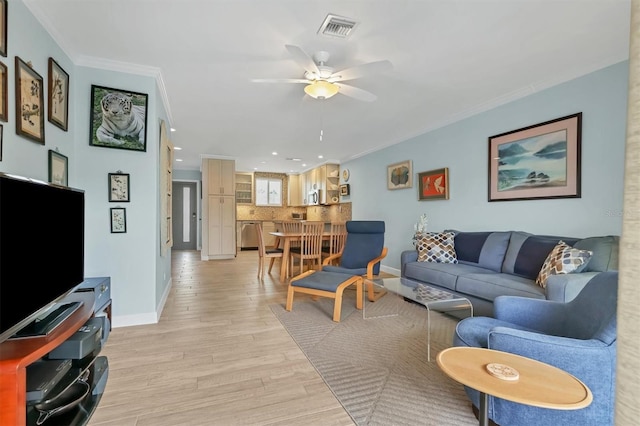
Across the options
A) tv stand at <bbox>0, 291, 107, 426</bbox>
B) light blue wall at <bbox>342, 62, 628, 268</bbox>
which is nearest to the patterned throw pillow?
light blue wall at <bbox>342, 62, 628, 268</bbox>

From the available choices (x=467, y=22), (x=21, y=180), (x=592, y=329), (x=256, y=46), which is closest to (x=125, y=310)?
(x=21, y=180)

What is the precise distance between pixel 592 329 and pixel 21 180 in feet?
9.11

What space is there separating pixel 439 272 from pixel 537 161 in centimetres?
156

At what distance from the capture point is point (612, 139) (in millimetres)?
2639

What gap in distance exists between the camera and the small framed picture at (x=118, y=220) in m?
2.84

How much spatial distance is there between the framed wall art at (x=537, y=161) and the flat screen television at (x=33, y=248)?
4.02 meters

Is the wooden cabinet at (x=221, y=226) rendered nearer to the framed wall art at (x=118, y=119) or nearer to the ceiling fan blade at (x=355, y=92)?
the framed wall art at (x=118, y=119)

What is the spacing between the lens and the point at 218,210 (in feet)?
23.8

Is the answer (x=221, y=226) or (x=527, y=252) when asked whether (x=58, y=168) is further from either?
(x=221, y=226)

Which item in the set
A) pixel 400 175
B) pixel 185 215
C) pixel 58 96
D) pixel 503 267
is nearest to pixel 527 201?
pixel 503 267

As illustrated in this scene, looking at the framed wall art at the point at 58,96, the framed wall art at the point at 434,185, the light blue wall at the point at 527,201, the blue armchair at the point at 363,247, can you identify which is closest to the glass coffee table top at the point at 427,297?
the blue armchair at the point at 363,247

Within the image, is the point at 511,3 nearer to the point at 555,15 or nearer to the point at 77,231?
the point at 555,15

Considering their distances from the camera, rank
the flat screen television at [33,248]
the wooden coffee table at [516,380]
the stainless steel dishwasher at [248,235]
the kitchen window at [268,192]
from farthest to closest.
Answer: the kitchen window at [268,192]
the stainless steel dishwasher at [248,235]
the flat screen television at [33,248]
the wooden coffee table at [516,380]

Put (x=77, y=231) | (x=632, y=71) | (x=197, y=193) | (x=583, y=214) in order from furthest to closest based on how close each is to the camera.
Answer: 1. (x=197, y=193)
2. (x=583, y=214)
3. (x=77, y=231)
4. (x=632, y=71)
